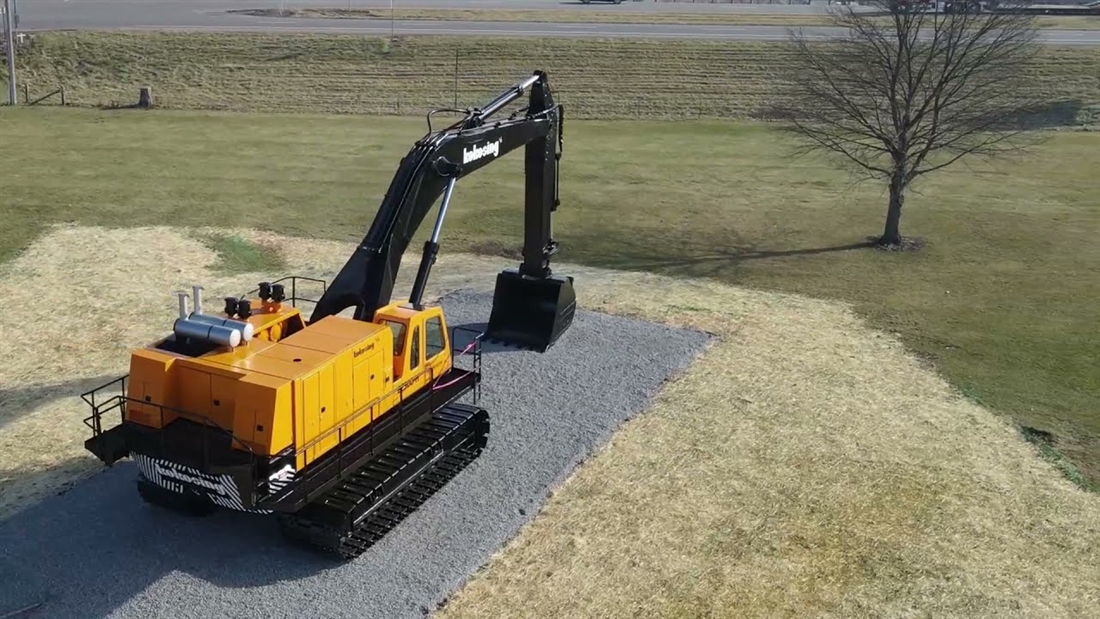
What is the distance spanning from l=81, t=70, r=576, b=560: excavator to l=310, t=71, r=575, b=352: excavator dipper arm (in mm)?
30

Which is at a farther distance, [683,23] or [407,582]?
[683,23]

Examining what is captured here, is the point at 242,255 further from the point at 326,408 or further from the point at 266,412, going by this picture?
the point at 266,412

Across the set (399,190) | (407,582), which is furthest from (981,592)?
(399,190)

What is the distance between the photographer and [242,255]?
78.0ft

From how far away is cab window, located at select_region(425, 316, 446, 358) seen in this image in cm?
1292

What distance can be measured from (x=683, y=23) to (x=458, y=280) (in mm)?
39913

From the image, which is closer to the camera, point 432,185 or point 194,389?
point 194,389

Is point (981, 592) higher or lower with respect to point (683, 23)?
lower

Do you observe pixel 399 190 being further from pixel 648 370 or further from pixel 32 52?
pixel 32 52

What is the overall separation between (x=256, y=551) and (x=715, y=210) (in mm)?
21340

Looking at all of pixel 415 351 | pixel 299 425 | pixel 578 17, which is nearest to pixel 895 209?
pixel 415 351

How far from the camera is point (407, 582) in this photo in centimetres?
1077

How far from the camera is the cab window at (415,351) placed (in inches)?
484

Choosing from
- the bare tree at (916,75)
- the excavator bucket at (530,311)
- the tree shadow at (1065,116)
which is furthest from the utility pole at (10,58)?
the tree shadow at (1065,116)
